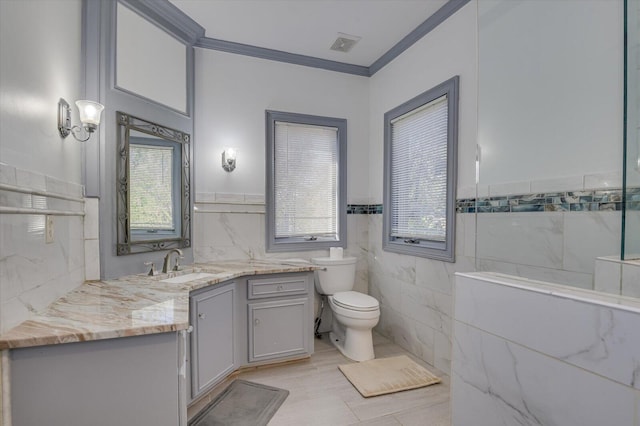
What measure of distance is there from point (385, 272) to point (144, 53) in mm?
2830

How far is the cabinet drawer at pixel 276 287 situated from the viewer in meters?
2.49

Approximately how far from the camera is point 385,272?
10.6 ft

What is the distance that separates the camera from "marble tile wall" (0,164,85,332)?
1.18 m

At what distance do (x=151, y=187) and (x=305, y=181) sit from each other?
4.80 ft

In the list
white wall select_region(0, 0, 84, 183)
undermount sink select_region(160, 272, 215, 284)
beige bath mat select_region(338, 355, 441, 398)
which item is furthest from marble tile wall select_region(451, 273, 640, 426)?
white wall select_region(0, 0, 84, 183)

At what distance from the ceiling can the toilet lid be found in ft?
7.83

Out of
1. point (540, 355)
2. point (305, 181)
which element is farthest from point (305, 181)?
point (540, 355)

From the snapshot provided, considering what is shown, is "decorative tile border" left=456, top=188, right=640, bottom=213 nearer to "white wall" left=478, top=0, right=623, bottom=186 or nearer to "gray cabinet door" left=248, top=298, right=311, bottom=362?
"white wall" left=478, top=0, right=623, bottom=186

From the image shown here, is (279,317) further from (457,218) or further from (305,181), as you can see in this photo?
(457,218)

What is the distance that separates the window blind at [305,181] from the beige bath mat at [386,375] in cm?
132

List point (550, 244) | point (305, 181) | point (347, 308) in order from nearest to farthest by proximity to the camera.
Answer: point (550, 244) < point (347, 308) < point (305, 181)

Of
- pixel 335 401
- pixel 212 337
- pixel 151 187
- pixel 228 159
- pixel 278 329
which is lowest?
pixel 335 401

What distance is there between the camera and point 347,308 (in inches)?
106

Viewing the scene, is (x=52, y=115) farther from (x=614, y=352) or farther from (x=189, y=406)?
(x=614, y=352)
